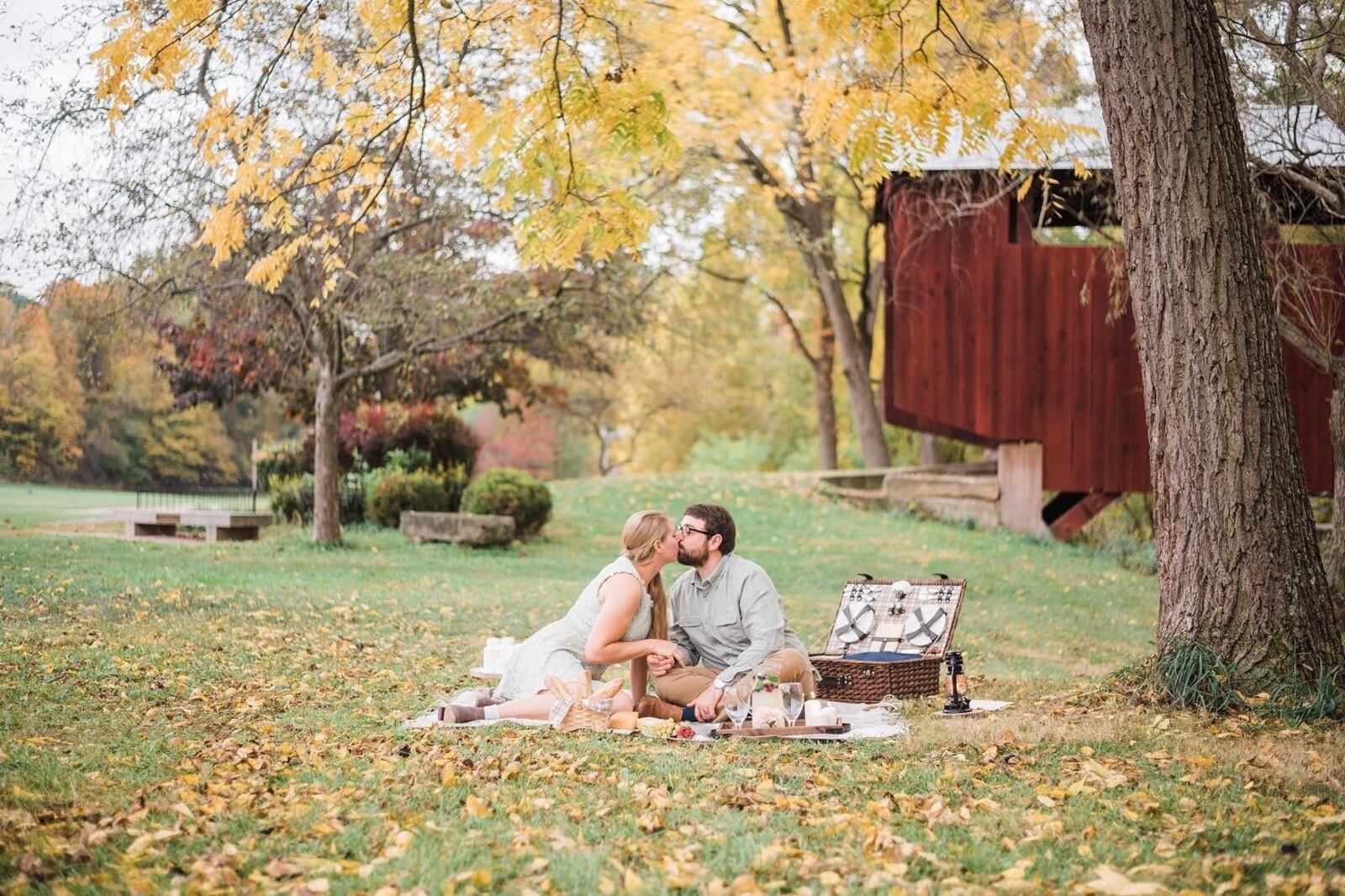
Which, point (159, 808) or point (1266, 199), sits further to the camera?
point (1266, 199)

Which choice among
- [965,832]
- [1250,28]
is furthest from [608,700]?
[1250,28]

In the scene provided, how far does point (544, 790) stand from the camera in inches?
197

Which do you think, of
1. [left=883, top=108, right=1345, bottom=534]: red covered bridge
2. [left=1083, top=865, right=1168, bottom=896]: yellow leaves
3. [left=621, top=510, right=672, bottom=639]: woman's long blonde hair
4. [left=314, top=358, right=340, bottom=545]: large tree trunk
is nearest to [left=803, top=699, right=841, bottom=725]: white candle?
[left=621, top=510, right=672, bottom=639]: woman's long blonde hair

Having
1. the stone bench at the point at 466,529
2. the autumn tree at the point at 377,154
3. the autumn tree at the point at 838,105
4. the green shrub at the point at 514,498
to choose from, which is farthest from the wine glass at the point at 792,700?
the green shrub at the point at 514,498

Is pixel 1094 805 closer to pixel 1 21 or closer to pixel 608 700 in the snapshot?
pixel 608 700

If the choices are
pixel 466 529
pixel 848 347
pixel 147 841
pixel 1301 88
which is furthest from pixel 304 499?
pixel 147 841

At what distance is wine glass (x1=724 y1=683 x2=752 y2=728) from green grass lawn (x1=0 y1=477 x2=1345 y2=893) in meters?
0.42

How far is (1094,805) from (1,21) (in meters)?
9.55

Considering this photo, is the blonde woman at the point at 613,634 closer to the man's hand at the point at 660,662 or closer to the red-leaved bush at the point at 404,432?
the man's hand at the point at 660,662

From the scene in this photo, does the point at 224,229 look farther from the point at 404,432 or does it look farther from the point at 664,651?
the point at 404,432

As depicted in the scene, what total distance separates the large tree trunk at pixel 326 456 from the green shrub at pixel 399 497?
6.37ft

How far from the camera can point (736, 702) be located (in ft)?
21.4

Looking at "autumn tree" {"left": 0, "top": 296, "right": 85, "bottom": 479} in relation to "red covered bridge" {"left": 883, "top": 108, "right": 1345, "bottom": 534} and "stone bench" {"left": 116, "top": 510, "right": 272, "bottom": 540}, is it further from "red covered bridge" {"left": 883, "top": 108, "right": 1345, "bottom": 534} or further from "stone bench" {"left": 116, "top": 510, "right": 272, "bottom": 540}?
"red covered bridge" {"left": 883, "top": 108, "right": 1345, "bottom": 534}

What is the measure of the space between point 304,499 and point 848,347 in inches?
440
